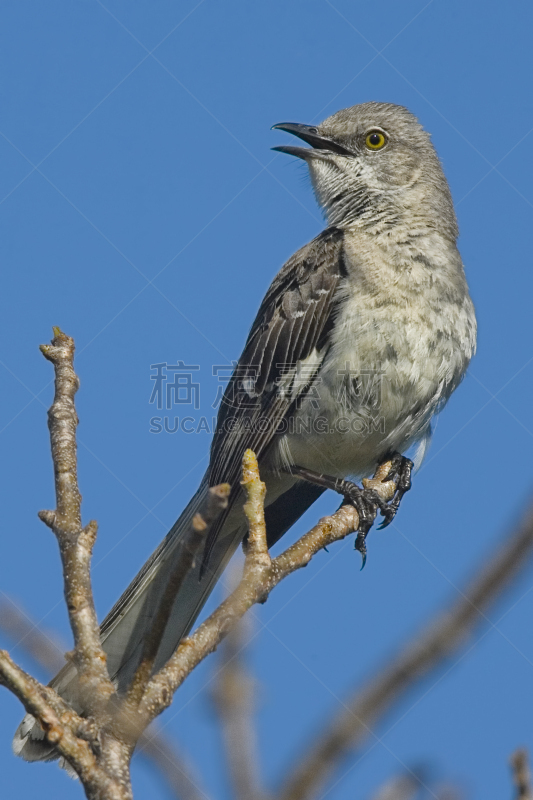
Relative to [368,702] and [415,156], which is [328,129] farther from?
[368,702]

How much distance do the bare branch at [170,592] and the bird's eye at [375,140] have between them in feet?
17.8

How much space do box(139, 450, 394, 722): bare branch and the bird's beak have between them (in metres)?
4.33

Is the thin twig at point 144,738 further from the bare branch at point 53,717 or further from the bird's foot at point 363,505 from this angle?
the bird's foot at point 363,505

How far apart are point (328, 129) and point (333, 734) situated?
6592 mm

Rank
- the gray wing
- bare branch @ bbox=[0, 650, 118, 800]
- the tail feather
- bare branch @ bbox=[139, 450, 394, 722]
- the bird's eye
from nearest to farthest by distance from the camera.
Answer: bare branch @ bbox=[0, 650, 118, 800] < bare branch @ bbox=[139, 450, 394, 722] < the tail feather < the gray wing < the bird's eye

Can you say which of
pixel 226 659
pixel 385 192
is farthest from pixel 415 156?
pixel 226 659

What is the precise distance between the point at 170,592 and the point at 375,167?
5.42 m

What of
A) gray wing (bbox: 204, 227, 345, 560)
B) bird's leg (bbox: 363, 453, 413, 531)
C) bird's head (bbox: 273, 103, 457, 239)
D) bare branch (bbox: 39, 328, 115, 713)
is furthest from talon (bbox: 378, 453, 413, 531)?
bare branch (bbox: 39, 328, 115, 713)

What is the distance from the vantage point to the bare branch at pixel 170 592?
2.29 meters

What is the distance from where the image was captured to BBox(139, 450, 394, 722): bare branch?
2396 millimetres

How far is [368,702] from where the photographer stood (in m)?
1.37

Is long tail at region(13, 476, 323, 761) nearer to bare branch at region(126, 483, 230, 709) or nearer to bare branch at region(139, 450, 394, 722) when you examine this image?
bare branch at region(139, 450, 394, 722)

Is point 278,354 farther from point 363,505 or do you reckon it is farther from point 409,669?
point 409,669

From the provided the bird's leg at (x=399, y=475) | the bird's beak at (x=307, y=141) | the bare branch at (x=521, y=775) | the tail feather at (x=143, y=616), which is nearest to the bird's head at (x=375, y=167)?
the bird's beak at (x=307, y=141)
